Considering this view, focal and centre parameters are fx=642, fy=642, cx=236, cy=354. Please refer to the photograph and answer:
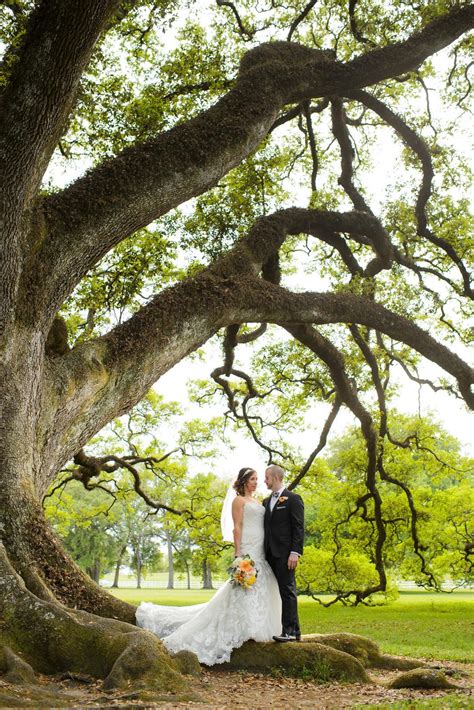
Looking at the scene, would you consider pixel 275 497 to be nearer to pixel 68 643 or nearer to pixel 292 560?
pixel 292 560

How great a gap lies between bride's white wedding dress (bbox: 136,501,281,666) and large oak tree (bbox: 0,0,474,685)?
57cm

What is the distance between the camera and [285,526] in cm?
784

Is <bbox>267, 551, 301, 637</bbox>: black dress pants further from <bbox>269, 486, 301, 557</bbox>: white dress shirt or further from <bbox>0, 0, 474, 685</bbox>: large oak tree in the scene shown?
<bbox>0, 0, 474, 685</bbox>: large oak tree

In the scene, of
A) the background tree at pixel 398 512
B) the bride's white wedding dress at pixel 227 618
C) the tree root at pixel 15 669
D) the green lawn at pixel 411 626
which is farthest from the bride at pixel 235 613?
the background tree at pixel 398 512

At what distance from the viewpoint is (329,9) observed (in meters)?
14.3

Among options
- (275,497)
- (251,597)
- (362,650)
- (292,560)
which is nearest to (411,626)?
(362,650)

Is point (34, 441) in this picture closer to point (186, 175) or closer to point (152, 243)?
point (186, 175)

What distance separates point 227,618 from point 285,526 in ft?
4.14

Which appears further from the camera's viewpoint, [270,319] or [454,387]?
[454,387]

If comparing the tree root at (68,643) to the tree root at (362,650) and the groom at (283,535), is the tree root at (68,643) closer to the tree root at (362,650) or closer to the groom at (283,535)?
the groom at (283,535)

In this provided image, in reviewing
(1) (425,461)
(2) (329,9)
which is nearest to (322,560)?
(1) (425,461)

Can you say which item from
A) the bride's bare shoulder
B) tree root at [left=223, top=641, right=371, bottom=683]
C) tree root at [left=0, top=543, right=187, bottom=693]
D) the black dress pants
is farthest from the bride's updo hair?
tree root at [left=0, top=543, right=187, bottom=693]

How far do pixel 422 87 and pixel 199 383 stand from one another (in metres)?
9.80

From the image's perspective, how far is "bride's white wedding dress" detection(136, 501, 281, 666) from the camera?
7.09m
